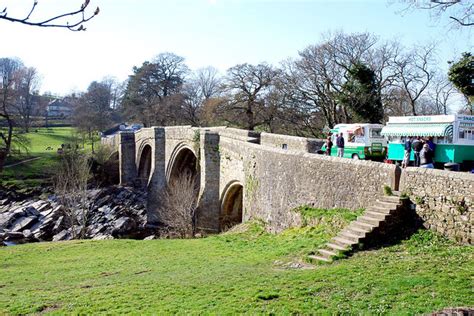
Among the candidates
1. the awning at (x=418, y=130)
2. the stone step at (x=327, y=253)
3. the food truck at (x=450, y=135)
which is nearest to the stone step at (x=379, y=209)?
the stone step at (x=327, y=253)

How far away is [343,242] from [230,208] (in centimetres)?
1444

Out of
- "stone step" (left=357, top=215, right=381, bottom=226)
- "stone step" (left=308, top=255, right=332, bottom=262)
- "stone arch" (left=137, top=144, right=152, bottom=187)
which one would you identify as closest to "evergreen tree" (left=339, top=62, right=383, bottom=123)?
"stone arch" (left=137, top=144, right=152, bottom=187)

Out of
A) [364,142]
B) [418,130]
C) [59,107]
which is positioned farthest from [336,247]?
[59,107]

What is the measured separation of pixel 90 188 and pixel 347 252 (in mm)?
37824

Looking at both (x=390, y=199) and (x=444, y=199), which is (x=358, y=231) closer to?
(x=390, y=199)

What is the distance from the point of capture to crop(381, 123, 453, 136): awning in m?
15.4

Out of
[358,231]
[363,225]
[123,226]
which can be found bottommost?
[123,226]

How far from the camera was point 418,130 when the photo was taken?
16719 mm

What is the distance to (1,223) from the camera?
33000 millimetres

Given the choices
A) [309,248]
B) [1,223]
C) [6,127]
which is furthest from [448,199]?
[6,127]

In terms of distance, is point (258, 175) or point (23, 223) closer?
point (258, 175)

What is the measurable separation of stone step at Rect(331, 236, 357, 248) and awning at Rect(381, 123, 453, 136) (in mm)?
6868

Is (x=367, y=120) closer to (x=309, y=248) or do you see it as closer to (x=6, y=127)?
(x=309, y=248)

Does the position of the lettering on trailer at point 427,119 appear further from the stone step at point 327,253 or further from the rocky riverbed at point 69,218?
the rocky riverbed at point 69,218
